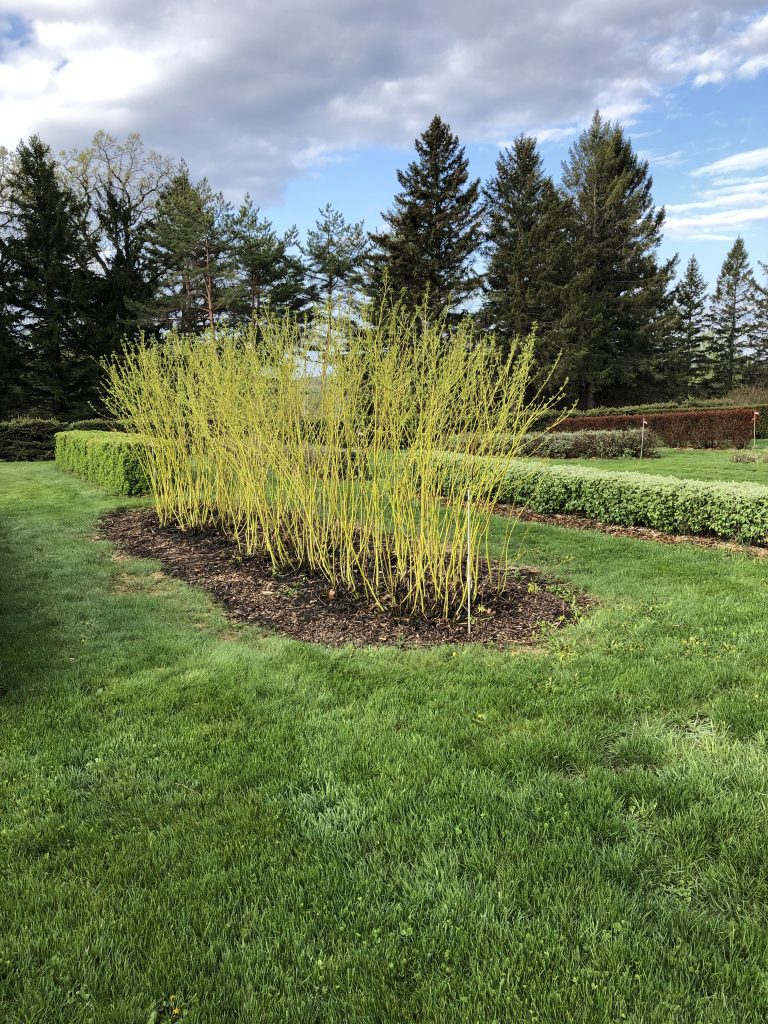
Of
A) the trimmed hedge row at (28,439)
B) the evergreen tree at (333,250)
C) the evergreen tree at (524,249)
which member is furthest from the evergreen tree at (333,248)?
the trimmed hedge row at (28,439)

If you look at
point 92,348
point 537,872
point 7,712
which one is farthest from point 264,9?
point 92,348

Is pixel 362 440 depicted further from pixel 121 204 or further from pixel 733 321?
pixel 733 321

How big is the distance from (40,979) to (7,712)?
1541 mm

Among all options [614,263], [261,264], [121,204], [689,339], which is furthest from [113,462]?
[689,339]

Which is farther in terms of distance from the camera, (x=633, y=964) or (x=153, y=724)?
(x=153, y=724)

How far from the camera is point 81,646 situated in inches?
130

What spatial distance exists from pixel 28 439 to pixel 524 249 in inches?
820

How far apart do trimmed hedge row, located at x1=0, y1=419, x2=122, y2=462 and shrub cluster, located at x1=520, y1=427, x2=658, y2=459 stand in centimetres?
1271

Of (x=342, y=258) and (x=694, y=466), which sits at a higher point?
(x=342, y=258)

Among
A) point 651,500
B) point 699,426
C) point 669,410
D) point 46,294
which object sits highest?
point 46,294

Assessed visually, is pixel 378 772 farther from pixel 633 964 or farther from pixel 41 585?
pixel 41 585

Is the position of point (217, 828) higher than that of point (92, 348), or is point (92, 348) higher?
point (92, 348)

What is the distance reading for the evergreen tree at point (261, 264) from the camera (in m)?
21.9

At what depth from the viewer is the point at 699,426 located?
1670 centimetres
